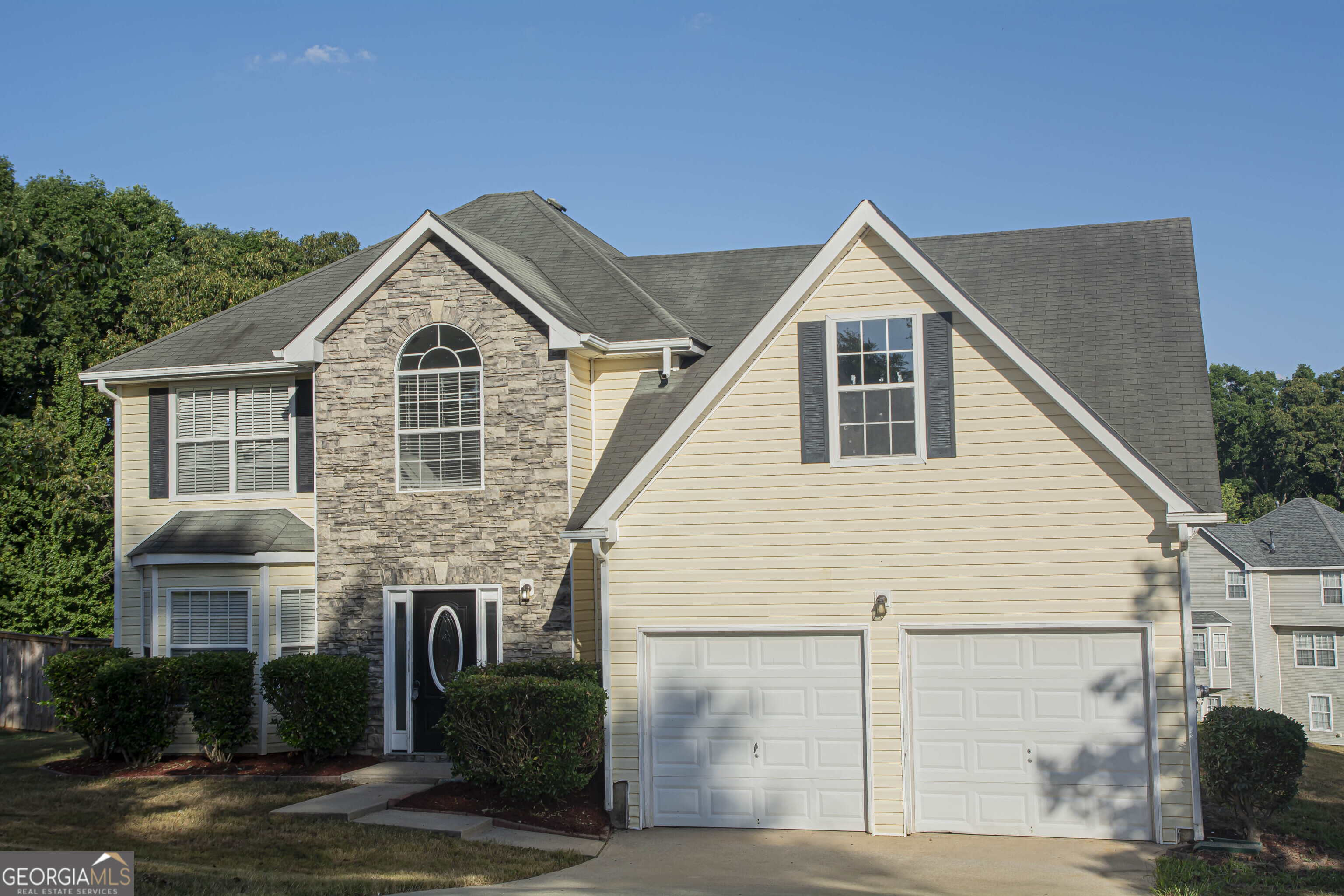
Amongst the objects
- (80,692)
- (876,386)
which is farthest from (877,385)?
(80,692)

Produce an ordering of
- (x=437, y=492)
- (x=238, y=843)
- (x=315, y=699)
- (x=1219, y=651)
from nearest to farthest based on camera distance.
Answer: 1. (x=238, y=843)
2. (x=315, y=699)
3. (x=437, y=492)
4. (x=1219, y=651)

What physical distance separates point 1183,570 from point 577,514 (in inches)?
278

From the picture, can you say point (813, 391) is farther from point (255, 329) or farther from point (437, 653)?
point (255, 329)

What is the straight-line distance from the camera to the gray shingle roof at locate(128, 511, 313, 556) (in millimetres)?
15289

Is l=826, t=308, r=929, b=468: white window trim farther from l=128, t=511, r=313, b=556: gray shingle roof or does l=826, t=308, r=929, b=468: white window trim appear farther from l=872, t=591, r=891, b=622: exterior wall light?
l=128, t=511, r=313, b=556: gray shingle roof

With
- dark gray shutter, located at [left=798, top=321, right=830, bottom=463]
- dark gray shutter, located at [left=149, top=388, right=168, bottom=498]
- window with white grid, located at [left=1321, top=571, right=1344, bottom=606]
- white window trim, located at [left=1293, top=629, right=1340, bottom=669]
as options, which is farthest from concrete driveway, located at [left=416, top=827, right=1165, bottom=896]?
white window trim, located at [left=1293, top=629, right=1340, bottom=669]

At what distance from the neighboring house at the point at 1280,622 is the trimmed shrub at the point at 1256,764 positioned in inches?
1479

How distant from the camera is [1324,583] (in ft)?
150

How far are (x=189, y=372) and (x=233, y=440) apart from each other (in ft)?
3.84

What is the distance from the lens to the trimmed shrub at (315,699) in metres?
14.0

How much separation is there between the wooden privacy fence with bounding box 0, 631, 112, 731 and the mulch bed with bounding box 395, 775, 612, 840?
10854 mm

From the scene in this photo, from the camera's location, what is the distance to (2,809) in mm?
12047

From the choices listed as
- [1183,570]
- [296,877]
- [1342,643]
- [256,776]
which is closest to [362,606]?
[256,776]

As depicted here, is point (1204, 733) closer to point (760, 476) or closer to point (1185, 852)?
point (1185, 852)
